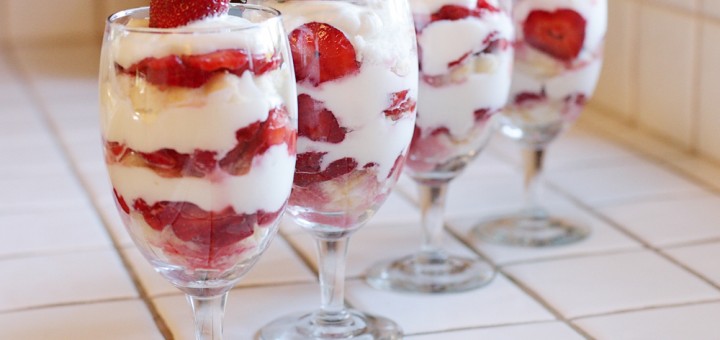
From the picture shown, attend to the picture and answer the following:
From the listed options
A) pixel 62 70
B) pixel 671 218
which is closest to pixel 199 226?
pixel 671 218

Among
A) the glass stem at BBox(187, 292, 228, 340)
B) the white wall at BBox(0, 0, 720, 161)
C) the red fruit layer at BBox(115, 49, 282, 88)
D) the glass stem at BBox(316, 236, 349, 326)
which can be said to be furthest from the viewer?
the white wall at BBox(0, 0, 720, 161)

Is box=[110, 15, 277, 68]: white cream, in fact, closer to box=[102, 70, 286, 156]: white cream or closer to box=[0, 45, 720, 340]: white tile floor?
box=[102, 70, 286, 156]: white cream

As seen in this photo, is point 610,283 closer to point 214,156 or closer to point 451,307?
point 451,307

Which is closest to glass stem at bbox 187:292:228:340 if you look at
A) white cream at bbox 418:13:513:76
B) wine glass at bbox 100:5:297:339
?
wine glass at bbox 100:5:297:339

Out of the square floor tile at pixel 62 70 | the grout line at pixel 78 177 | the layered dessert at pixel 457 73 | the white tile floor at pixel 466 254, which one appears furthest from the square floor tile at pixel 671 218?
the square floor tile at pixel 62 70

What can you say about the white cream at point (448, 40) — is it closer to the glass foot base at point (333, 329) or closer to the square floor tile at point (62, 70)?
the glass foot base at point (333, 329)

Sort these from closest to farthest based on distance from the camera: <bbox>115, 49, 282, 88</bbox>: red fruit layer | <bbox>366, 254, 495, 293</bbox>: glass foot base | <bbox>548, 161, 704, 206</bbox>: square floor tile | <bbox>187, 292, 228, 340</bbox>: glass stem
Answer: <bbox>115, 49, 282, 88</bbox>: red fruit layer, <bbox>187, 292, 228, 340</bbox>: glass stem, <bbox>366, 254, 495, 293</bbox>: glass foot base, <bbox>548, 161, 704, 206</bbox>: square floor tile
